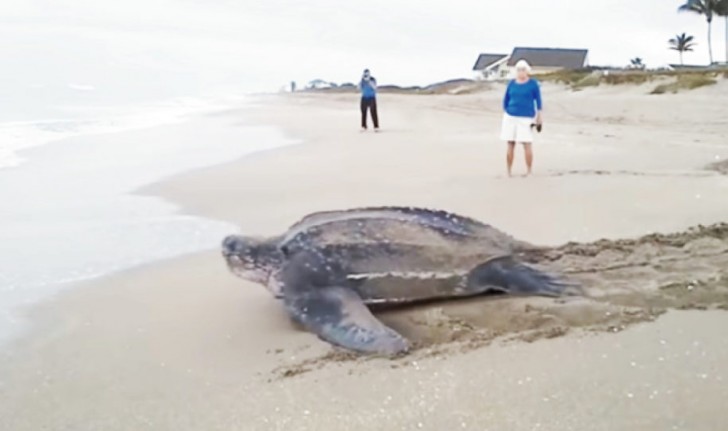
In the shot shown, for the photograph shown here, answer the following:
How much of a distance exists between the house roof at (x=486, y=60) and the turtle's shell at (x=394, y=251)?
230 feet

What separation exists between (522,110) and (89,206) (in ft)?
13.4

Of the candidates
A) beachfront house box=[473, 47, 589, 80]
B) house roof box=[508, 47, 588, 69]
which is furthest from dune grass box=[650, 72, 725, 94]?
house roof box=[508, 47, 588, 69]

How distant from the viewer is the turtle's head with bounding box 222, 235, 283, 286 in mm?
3980

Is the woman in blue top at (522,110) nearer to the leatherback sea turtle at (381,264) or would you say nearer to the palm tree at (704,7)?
the leatherback sea turtle at (381,264)

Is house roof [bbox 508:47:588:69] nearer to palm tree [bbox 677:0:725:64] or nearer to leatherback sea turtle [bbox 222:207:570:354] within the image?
palm tree [bbox 677:0:725:64]

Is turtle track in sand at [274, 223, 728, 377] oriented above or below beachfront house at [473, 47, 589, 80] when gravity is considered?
below

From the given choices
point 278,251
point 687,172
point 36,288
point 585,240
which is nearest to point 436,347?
point 278,251

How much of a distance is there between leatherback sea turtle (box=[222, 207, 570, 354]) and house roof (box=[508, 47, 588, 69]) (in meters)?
60.5

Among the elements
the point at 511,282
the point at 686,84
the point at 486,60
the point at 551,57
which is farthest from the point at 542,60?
the point at 511,282

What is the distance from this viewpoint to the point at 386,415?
A: 2.65 meters

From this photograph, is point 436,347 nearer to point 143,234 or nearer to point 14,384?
point 14,384

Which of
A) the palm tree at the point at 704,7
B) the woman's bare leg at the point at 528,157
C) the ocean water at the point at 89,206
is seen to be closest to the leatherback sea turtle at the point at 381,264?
the ocean water at the point at 89,206

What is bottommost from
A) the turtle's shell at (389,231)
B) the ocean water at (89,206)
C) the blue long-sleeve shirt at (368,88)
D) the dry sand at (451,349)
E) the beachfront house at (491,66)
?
the ocean water at (89,206)

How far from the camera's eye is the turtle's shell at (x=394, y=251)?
3766 mm
